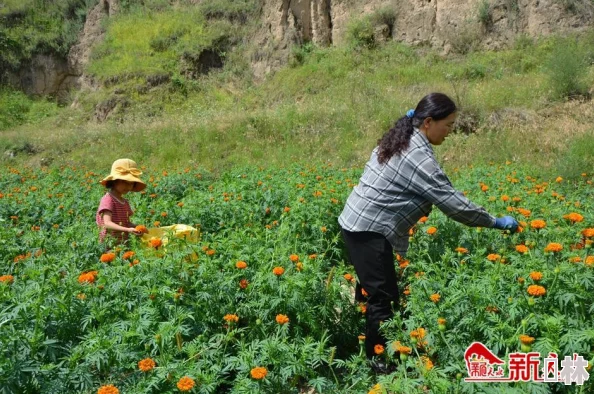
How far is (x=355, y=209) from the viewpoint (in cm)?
290

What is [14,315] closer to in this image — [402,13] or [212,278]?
[212,278]

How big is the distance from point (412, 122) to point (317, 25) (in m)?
18.2

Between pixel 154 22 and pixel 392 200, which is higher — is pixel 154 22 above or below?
above

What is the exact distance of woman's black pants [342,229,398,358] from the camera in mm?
2758

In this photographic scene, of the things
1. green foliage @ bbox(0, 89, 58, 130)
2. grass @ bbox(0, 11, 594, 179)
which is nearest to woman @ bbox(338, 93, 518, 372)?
grass @ bbox(0, 11, 594, 179)

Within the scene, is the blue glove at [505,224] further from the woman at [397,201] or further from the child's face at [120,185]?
the child's face at [120,185]

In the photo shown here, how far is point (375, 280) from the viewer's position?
2791mm

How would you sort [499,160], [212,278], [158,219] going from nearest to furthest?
[212,278], [158,219], [499,160]

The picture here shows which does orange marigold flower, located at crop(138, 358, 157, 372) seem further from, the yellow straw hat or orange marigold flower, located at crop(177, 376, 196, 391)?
the yellow straw hat

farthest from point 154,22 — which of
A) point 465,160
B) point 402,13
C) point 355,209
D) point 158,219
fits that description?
point 355,209

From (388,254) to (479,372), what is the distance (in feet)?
3.47

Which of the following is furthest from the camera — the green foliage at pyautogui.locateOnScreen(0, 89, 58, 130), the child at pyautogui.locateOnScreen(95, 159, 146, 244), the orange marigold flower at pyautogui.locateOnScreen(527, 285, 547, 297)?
the green foliage at pyautogui.locateOnScreen(0, 89, 58, 130)

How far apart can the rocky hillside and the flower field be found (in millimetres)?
13528

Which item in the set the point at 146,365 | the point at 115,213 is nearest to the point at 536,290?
the point at 146,365
